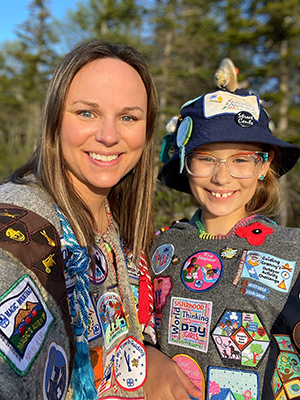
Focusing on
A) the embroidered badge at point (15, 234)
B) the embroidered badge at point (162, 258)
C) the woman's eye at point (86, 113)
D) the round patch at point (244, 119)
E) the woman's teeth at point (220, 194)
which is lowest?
the embroidered badge at point (162, 258)

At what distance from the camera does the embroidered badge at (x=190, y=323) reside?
2.00 metres

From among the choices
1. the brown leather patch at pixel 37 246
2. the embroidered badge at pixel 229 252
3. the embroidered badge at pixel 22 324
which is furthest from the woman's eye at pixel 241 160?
the embroidered badge at pixel 22 324

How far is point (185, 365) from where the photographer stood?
2.02 m

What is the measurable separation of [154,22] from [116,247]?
19.5 metres

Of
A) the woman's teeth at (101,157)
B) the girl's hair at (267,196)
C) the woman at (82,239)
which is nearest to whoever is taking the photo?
the woman at (82,239)

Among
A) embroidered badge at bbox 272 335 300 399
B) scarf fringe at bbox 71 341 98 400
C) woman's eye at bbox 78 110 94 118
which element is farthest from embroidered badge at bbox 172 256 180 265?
woman's eye at bbox 78 110 94 118

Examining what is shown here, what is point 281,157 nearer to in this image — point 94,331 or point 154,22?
point 94,331

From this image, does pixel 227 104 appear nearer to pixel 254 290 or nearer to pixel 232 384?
pixel 254 290

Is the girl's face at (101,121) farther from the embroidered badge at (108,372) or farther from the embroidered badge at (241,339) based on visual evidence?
the embroidered badge at (241,339)

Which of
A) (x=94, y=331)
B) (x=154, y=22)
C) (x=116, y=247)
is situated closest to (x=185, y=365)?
(x=94, y=331)

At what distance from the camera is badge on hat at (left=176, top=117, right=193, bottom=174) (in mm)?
2352

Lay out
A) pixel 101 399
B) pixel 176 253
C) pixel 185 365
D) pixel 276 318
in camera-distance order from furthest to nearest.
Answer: pixel 176 253 → pixel 185 365 → pixel 276 318 → pixel 101 399

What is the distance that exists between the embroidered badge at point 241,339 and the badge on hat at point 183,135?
0.98m

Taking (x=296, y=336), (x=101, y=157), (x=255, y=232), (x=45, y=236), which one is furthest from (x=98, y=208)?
(x=296, y=336)
